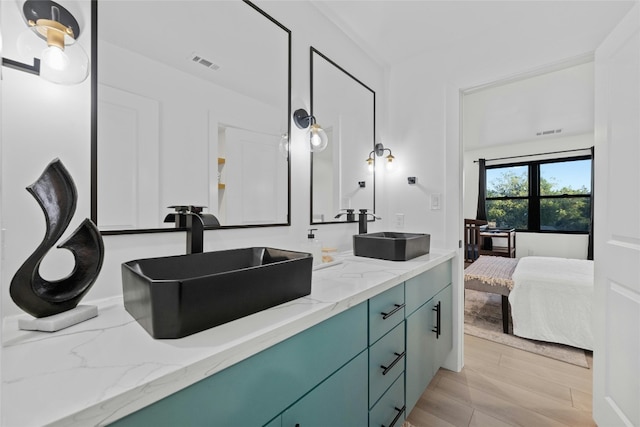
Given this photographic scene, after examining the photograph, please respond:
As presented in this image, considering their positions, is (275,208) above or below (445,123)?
below

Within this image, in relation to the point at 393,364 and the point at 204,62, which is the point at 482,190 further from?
the point at 204,62

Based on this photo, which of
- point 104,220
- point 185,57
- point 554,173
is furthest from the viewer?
point 554,173

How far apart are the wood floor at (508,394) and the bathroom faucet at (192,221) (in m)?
1.52

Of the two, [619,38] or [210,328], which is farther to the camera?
[619,38]

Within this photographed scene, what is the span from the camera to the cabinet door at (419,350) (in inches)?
54.8

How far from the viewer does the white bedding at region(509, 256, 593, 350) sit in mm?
2260

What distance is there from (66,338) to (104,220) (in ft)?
1.33

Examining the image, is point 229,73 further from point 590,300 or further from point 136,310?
point 590,300

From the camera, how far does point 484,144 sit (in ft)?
17.8

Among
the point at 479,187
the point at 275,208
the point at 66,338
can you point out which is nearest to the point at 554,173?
the point at 479,187

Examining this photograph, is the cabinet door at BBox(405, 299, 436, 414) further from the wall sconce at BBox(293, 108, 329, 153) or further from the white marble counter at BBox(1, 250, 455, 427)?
the wall sconce at BBox(293, 108, 329, 153)

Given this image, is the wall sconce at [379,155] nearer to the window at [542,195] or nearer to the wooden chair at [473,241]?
the wooden chair at [473,241]

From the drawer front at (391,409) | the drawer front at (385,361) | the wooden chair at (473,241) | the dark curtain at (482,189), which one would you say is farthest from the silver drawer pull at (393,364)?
the dark curtain at (482,189)

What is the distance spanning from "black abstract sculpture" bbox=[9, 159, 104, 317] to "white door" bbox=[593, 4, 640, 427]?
2.04m
